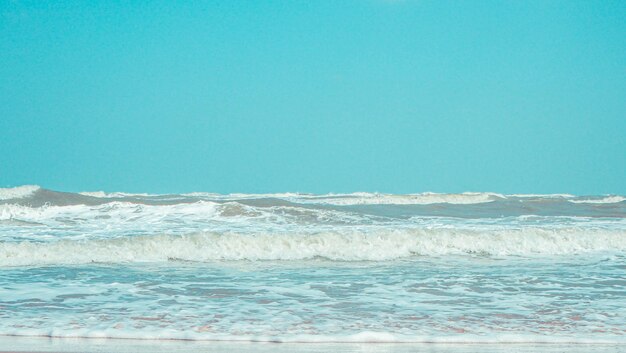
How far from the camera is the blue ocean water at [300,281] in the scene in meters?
4.56

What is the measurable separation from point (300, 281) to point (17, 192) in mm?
14664

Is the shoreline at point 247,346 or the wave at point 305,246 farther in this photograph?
the wave at point 305,246

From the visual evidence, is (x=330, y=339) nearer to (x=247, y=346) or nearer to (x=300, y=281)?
(x=247, y=346)

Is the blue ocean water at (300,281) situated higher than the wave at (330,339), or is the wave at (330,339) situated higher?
the blue ocean water at (300,281)

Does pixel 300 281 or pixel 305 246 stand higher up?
pixel 305 246

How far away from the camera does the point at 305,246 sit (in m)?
9.59

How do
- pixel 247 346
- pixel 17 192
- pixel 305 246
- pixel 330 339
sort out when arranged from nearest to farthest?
pixel 247 346 → pixel 330 339 → pixel 305 246 → pixel 17 192

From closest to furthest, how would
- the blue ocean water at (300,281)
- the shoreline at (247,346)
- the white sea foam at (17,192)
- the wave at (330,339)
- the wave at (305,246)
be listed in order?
the shoreline at (247,346)
the wave at (330,339)
the blue ocean water at (300,281)
the wave at (305,246)
the white sea foam at (17,192)

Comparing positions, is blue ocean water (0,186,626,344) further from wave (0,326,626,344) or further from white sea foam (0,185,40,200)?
white sea foam (0,185,40,200)

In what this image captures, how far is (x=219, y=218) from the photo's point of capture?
13.5 m

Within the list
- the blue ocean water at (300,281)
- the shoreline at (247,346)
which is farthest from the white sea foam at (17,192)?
the shoreline at (247,346)

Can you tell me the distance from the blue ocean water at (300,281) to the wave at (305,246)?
3cm

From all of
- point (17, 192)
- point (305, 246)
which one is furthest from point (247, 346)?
point (17, 192)

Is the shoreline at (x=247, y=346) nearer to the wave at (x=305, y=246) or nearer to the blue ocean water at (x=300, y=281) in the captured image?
the blue ocean water at (x=300, y=281)
